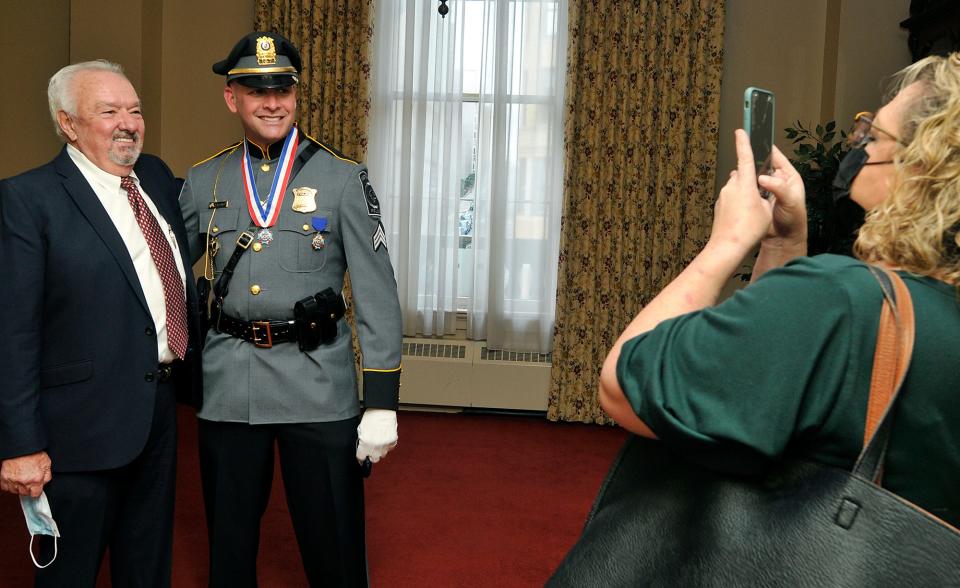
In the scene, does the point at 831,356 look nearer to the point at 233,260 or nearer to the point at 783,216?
the point at 783,216

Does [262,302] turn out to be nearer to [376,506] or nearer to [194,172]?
[194,172]

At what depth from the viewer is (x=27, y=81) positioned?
192 inches

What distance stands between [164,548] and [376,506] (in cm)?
170

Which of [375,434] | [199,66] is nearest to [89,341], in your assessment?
[375,434]

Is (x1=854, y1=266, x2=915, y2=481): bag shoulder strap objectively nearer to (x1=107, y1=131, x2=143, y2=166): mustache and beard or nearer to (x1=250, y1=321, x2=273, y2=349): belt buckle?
(x1=250, y1=321, x2=273, y2=349): belt buckle

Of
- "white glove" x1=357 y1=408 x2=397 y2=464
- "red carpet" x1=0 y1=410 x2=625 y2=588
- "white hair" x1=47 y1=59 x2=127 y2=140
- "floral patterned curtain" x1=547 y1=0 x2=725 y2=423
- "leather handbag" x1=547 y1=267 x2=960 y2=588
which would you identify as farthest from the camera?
"floral patterned curtain" x1=547 y1=0 x2=725 y2=423

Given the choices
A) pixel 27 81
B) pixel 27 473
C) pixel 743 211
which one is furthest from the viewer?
pixel 27 81

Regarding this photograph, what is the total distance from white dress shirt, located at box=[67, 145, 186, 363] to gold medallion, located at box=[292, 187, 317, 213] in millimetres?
373

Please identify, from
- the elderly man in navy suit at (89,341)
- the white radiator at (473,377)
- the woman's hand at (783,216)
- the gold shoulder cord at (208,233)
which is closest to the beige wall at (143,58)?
the white radiator at (473,377)

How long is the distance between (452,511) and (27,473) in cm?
220

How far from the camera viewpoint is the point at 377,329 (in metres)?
2.07

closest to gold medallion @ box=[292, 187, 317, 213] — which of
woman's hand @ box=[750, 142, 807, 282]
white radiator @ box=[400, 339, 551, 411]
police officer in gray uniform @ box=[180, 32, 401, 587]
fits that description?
police officer in gray uniform @ box=[180, 32, 401, 587]

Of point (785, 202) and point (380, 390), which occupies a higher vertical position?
point (785, 202)

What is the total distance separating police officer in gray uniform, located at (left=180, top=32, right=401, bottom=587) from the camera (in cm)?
204
